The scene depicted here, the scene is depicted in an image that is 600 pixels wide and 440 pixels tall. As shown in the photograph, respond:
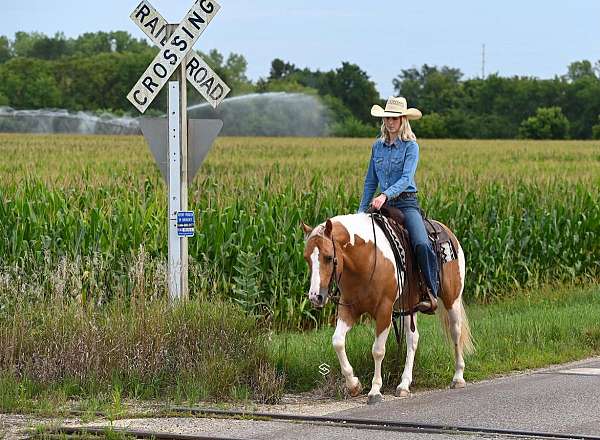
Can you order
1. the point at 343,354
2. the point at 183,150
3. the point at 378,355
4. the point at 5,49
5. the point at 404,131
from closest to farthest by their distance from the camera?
the point at 343,354, the point at 378,355, the point at 404,131, the point at 183,150, the point at 5,49

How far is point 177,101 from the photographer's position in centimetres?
1245

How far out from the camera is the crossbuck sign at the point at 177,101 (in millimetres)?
12320

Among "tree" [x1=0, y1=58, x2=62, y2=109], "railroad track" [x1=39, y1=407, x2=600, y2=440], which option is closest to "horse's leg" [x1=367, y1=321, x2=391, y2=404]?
"railroad track" [x1=39, y1=407, x2=600, y2=440]

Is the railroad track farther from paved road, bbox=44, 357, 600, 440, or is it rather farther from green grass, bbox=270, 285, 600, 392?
green grass, bbox=270, 285, 600, 392

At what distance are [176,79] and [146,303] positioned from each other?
2384mm

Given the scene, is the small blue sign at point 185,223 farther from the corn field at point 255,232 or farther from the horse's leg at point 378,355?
the horse's leg at point 378,355

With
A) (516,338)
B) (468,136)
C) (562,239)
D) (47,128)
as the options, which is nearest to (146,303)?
(516,338)

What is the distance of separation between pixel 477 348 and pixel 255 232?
4578 mm

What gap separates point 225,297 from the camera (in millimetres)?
15672

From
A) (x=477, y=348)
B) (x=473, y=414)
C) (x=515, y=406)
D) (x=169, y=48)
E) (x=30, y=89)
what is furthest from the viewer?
(x=30, y=89)

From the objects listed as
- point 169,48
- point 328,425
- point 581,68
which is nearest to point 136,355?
point 328,425

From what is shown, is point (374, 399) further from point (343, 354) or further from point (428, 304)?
point (428, 304)

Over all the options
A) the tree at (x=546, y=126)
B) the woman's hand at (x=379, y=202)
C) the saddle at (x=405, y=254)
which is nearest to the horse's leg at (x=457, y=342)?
the saddle at (x=405, y=254)

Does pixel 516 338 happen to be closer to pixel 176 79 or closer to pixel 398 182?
pixel 398 182
